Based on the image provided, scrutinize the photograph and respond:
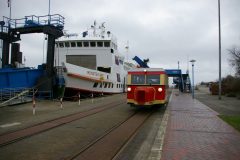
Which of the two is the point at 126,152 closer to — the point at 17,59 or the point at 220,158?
the point at 220,158

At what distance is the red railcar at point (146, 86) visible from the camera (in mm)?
16078

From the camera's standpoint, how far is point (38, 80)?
23297 millimetres

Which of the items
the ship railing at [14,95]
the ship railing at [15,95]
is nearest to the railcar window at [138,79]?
the ship railing at [15,95]

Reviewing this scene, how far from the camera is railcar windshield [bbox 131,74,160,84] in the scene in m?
16.8

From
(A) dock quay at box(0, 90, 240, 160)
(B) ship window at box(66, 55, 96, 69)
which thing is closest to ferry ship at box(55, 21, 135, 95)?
(B) ship window at box(66, 55, 96, 69)

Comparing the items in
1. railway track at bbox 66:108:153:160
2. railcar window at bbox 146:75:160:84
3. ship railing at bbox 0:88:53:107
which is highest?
railcar window at bbox 146:75:160:84

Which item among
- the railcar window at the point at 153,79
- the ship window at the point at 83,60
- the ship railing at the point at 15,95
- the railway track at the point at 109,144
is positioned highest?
the ship window at the point at 83,60

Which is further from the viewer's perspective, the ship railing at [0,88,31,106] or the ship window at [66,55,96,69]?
the ship window at [66,55,96,69]

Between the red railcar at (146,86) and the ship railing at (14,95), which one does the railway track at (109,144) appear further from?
the ship railing at (14,95)

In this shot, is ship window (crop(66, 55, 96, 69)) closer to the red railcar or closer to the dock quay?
the red railcar

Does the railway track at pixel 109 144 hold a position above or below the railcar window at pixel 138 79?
below

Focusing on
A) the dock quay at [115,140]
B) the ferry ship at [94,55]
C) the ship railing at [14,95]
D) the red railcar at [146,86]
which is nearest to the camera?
the dock quay at [115,140]

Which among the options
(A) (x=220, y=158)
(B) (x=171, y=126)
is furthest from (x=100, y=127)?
(A) (x=220, y=158)

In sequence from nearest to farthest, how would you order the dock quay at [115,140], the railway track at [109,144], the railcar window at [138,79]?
the railway track at [109,144] → the dock quay at [115,140] → the railcar window at [138,79]
